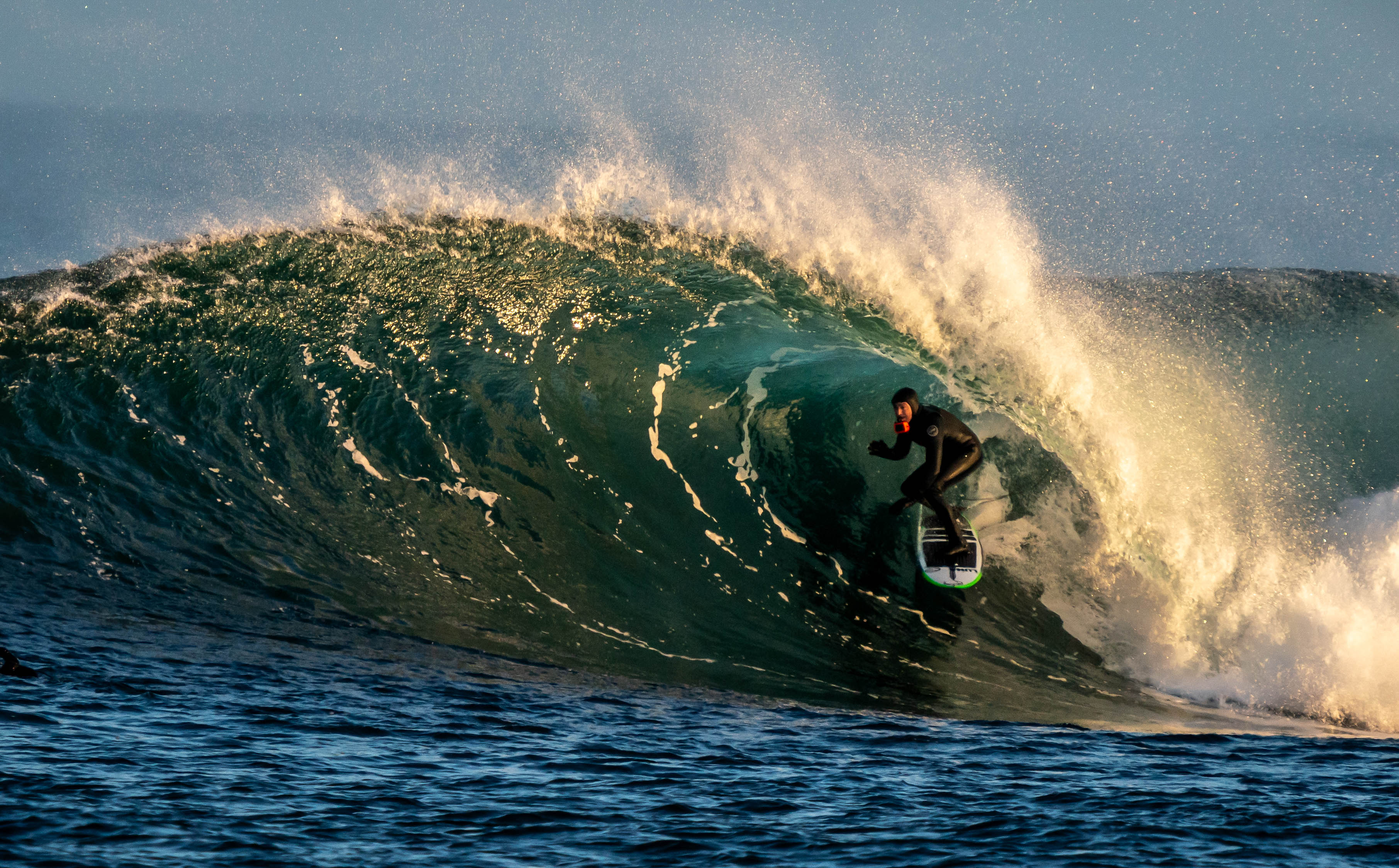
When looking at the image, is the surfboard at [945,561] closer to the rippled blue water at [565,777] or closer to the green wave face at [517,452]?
the green wave face at [517,452]

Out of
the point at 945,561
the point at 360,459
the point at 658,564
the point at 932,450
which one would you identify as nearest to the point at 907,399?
the point at 932,450

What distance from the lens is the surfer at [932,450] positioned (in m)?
5.89

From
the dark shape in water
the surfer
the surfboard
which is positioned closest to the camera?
the dark shape in water

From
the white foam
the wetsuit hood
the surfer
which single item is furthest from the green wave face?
the wetsuit hood

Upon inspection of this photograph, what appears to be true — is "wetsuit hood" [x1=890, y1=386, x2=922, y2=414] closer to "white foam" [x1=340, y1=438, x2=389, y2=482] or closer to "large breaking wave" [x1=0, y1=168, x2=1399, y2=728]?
"large breaking wave" [x1=0, y1=168, x2=1399, y2=728]

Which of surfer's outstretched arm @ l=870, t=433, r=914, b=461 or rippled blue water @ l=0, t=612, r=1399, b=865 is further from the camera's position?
surfer's outstretched arm @ l=870, t=433, r=914, b=461

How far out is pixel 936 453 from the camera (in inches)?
234

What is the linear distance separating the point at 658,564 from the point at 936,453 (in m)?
1.95

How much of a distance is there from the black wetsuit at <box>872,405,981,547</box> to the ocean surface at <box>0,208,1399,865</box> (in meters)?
0.87

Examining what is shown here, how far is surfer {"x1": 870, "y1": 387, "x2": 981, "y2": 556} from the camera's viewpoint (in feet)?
19.3

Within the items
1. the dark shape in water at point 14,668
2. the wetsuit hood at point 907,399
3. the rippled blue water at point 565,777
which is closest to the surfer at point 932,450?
the wetsuit hood at point 907,399

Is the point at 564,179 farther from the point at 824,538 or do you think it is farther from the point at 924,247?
the point at 824,538

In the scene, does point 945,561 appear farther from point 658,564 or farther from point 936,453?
point 658,564

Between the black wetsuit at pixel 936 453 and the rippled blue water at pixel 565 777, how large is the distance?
4.77ft
